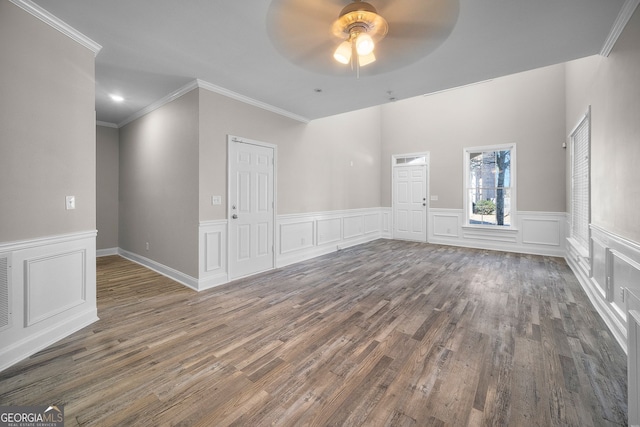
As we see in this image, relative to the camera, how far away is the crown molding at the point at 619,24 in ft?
6.61

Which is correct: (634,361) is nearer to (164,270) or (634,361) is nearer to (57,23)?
(57,23)

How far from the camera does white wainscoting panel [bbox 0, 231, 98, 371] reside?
1.99 m

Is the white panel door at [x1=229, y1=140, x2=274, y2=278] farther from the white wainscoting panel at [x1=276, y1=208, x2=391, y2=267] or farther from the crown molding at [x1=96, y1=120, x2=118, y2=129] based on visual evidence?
the crown molding at [x1=96, y1=120, x2=118, y2=129]

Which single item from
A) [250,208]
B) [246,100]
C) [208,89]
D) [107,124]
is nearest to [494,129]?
[246,100]

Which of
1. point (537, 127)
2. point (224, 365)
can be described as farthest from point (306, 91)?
point (537, 127)

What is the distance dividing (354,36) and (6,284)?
3.30 meters

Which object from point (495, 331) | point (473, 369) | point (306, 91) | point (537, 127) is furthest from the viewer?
point (537, 127)

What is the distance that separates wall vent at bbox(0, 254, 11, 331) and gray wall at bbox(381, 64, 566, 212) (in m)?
7.27

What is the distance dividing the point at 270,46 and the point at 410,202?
5743mm

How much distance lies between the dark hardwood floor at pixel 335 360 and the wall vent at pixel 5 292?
35 cm

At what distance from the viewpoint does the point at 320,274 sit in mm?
4207

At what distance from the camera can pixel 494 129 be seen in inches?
238

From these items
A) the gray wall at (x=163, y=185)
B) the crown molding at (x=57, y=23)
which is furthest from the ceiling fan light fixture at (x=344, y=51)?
the crown molding at (x=57, y=23)

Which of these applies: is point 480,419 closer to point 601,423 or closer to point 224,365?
point 601,423
